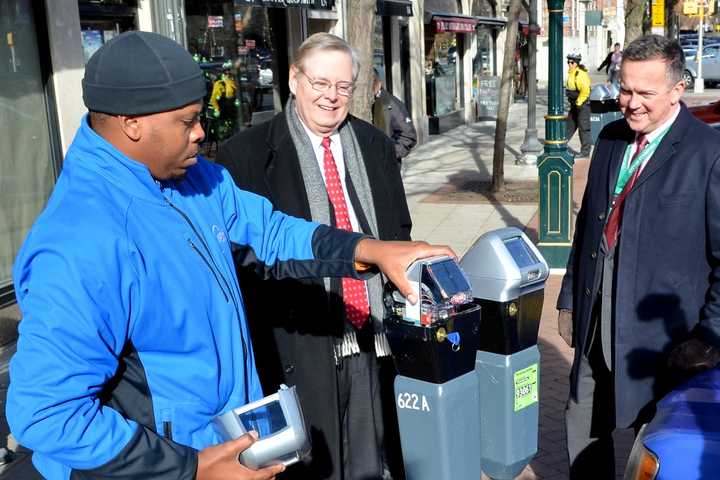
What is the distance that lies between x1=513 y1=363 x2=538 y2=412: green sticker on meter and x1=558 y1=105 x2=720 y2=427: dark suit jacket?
71cm

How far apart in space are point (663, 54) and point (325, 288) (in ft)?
4.85

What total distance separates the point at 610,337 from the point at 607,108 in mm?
12555

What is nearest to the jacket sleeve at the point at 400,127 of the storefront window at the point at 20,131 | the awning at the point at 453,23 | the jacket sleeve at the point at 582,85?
the storefront window at the point at 20,131

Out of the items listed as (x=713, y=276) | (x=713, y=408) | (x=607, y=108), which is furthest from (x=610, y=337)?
(x=607, y=108)

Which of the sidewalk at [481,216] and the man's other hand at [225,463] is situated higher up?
the man's other hand at [225,463]

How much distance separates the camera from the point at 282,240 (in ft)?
8.15

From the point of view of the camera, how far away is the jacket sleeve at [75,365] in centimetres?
168

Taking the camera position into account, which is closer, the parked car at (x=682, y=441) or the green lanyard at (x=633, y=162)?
the parked car at (x=682, y=441)

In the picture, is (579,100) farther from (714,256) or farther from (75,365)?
(75,365)

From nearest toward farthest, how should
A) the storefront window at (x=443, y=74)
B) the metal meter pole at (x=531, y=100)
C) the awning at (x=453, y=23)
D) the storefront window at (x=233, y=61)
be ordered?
the storefront window at (x=233, y=61)
the metal meter pole at (x=531, y=100)
the awning at (x=453, y=23)
the storefront window at (x=443, y=74)

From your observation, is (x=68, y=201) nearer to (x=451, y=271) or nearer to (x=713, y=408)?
(x=451, y=271)

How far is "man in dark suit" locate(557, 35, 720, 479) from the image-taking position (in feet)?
9.87

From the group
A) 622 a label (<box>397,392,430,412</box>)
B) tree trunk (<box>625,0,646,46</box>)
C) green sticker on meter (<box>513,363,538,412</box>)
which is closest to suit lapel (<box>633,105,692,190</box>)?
green sticker on meter (<box>513,363,538,412</box>)

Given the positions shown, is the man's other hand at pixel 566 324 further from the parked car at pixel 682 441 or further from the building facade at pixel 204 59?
the building facade at pixel 204 59
